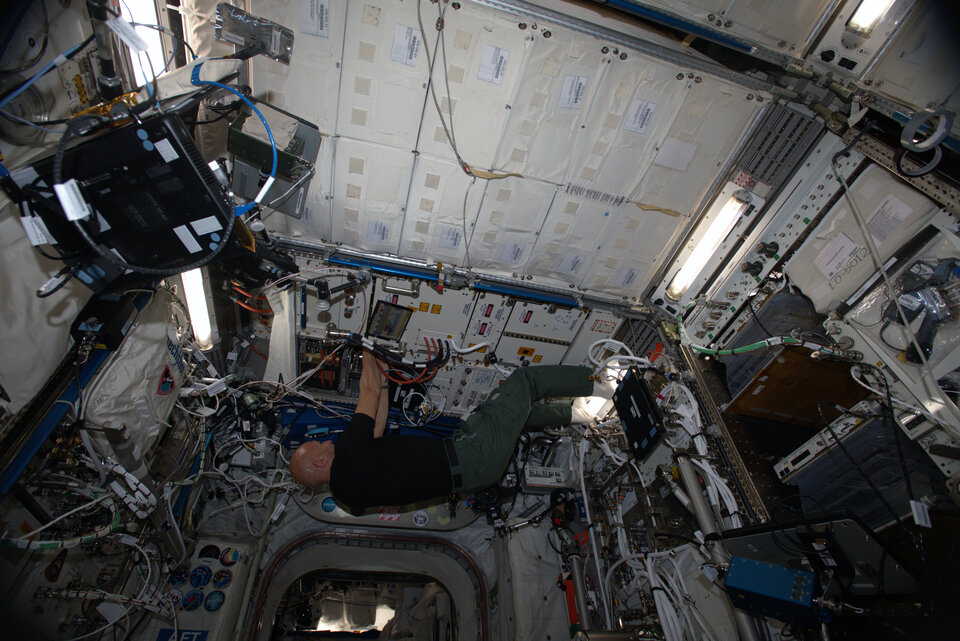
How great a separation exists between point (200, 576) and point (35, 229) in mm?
2853

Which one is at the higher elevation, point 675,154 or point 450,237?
point 675,154

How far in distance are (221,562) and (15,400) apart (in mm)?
2264

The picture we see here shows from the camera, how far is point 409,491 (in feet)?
10.9

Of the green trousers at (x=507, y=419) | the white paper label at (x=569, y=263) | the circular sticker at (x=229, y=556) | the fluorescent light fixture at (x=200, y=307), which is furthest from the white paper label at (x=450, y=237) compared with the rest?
the circular sticker at (x=229, y=556)

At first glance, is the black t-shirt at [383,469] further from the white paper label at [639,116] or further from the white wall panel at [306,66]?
the white paper label at [639,116]

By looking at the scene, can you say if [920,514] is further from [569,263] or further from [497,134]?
[497,134]

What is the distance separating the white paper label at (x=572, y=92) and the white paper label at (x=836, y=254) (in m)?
1.82

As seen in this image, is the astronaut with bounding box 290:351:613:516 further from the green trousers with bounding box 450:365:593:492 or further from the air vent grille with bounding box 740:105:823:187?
the air vent grille with bounding box 740:105:823:187

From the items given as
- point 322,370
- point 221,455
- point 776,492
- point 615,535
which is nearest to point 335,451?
point 322,370

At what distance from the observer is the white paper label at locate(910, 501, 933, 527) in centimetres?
202

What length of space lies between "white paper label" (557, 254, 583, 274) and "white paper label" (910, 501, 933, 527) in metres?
2.48

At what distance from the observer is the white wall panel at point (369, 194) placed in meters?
3.11

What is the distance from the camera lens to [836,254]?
2662 millimetres

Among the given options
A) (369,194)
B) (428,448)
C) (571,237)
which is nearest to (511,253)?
(571,237)
